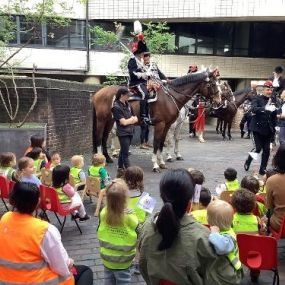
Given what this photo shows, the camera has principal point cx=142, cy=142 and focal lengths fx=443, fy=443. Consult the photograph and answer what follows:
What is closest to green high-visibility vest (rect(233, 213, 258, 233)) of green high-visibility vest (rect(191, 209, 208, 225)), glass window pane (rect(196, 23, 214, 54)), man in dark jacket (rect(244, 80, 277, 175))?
green high-visibility vest (rect(191, 209, 208, 225))

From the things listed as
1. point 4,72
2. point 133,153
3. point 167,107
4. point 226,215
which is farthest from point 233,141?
point 226,215

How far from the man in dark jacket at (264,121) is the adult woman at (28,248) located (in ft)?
23.1

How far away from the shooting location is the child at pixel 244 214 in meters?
4.40

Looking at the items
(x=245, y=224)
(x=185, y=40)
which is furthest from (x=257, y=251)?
A: (x=185, y=40)

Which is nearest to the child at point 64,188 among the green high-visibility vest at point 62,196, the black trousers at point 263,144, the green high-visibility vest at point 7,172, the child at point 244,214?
the green high-visibility vest at point 62,196

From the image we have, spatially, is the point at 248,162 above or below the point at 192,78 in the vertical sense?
below

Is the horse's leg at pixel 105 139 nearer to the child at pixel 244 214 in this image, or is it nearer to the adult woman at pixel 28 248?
the child at pixel 244 214

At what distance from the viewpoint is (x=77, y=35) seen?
23484 mm

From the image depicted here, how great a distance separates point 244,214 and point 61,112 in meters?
8.06

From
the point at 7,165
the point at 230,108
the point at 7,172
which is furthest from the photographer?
the point at 230,108

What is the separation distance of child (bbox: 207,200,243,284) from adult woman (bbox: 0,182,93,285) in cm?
113

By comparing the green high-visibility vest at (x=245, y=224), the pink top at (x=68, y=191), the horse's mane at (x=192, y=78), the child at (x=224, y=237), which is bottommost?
the pink top at (x=68, y=191)

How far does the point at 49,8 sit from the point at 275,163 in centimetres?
820

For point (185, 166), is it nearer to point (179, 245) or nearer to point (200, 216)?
point (200, 216)
